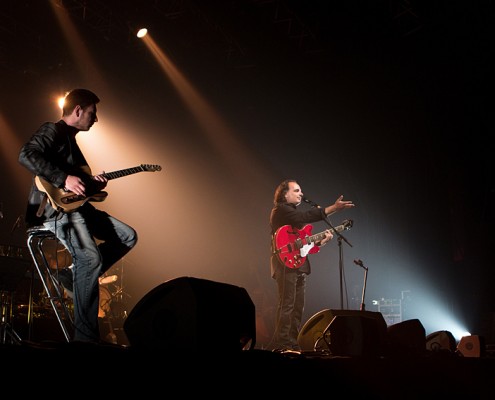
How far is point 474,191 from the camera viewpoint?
10.9 m

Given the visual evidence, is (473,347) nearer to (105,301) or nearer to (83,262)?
(83,262)

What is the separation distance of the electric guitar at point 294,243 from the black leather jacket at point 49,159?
11.3ft

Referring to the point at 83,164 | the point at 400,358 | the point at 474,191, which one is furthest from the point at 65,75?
the point at 400,358

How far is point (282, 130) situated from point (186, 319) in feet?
32.2

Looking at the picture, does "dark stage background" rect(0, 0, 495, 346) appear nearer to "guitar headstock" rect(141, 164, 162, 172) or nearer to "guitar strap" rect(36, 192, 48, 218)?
"guitar headstock" rect(141, 164, 162, 172)

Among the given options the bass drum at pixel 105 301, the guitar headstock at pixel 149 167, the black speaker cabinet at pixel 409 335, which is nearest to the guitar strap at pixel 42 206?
the guitar headstock at pixel 149 167

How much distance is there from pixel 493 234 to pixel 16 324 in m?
8.12

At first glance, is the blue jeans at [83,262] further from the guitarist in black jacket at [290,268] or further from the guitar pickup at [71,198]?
the guitarist in black jacket at [290,268]

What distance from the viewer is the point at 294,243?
7.17m

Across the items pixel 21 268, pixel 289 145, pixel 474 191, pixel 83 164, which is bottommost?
pixel 21 268

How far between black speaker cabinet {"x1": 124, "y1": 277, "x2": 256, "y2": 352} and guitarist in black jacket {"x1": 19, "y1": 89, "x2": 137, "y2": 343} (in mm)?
1144

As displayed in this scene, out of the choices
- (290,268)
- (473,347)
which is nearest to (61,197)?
(473,347)

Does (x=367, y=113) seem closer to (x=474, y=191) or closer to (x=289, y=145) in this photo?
(x=289, y=145)

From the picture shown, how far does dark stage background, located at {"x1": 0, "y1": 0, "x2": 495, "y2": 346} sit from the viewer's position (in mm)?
9625
